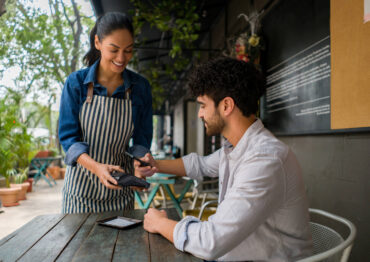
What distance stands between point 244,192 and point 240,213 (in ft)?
0.22

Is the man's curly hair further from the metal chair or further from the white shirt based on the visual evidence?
the metal chair

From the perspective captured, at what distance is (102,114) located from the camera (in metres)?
1.53

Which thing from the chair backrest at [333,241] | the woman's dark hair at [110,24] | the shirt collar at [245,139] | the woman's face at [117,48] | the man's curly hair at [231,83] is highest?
the woman's dark hair at [110,24]

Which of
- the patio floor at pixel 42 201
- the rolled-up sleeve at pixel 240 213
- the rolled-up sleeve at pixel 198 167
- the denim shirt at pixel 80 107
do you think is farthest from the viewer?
the patio floor at pixel 42 201

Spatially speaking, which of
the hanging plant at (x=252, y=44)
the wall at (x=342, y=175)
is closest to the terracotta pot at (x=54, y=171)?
the hanging plant at (x=252, y=44)

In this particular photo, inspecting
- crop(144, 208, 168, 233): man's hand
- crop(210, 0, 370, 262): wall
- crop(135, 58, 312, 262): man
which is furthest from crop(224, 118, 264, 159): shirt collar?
crop(210, 0, 370, 262): wall

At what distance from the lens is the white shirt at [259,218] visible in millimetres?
907

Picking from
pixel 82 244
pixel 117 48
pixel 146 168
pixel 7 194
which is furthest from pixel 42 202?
pixel 82 244

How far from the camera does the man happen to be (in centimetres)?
91

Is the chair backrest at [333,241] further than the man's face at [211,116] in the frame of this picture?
No

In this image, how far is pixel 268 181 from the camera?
941mm

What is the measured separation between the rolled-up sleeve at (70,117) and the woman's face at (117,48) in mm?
216

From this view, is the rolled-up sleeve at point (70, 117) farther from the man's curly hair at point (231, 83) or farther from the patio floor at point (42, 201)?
the patio floor at point (42, 201)

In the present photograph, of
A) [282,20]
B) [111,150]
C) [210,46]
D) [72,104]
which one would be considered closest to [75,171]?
[111,150]
